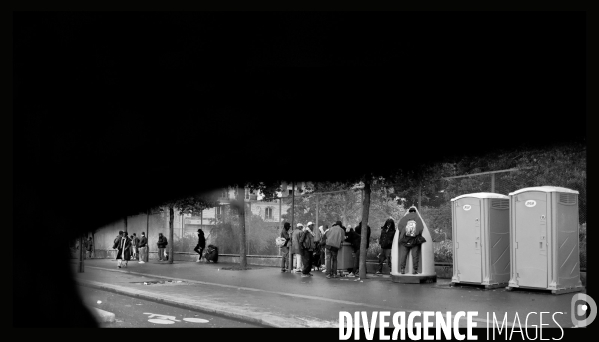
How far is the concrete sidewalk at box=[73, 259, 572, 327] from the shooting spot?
1088 centimetres

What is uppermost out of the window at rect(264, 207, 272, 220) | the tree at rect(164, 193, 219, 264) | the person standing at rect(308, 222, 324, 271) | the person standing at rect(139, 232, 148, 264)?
the tree at rect(164, 193, 219, 264)

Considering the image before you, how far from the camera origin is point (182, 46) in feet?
34.0

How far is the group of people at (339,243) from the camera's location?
1589 cm

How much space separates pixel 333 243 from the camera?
1791 centimetres

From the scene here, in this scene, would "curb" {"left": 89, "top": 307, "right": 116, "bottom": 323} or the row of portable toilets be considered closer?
"curb" {"left": 89, "top": 307, "right": 116, "bottom": 323}

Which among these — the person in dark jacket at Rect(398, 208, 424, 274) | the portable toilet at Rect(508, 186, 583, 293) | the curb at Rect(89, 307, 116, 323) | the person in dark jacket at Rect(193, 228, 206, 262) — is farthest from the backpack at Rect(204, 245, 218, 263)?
the curb at Rect(89, 307, 116, 323)

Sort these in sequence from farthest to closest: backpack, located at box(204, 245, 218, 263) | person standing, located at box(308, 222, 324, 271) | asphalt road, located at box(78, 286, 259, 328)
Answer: backpack, located at box(204, 245, 218, 263), person standing, located at box(308, 222, 324, 271), asphalt road, located at box(78, 286, 259, 328)

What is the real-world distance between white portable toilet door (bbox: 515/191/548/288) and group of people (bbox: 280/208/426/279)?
2.99 meters

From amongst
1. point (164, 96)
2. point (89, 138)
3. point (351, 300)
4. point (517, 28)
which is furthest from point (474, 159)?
point (89, 138)

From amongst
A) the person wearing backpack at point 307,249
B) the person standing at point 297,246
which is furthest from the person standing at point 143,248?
the person wearing backpack at point 307,249

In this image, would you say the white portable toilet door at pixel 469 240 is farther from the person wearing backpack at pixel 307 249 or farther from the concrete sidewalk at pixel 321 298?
the person wearing backpack at pixel 307 249

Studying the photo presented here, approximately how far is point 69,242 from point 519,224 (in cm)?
864

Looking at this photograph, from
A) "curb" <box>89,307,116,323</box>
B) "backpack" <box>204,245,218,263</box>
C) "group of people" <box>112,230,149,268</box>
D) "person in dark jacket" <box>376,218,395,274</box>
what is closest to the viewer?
"curb" <box>89,307,116,323</box>

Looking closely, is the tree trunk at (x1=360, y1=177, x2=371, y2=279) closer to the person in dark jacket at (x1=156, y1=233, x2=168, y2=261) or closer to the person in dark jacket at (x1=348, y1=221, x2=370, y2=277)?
the person in dark jacket at (x1=348, y1=221, x2=370, y2=277)
